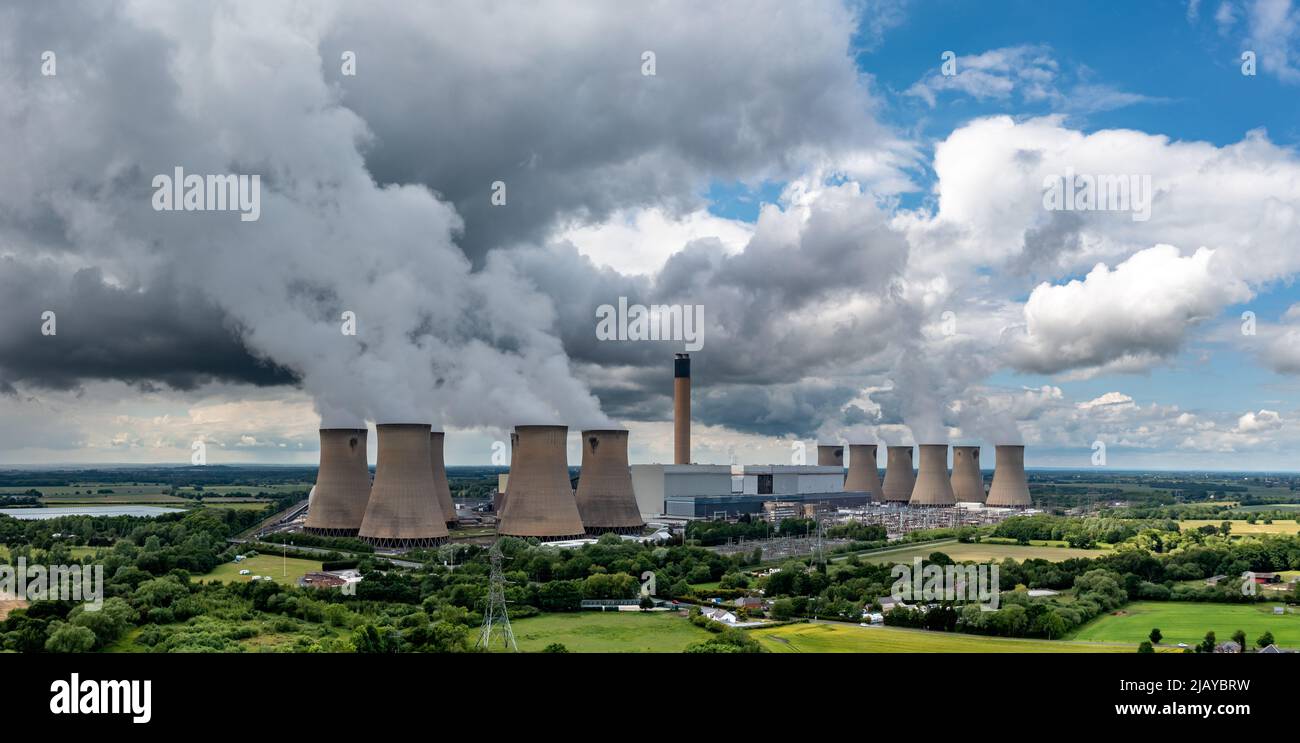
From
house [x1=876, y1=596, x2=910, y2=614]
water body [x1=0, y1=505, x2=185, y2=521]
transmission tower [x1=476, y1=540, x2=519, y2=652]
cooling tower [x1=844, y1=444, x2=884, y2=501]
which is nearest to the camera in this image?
transmission tower [x1=476, y1=540, x2=519, y2=652]

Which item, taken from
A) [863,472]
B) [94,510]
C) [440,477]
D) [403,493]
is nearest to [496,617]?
[403,493]

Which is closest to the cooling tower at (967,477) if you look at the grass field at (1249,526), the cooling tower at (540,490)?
the grass field at (1249,526)

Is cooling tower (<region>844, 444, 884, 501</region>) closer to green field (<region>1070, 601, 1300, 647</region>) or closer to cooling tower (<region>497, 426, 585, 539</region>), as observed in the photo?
cooling tower (<region>497, 426, 585, 539</region>)

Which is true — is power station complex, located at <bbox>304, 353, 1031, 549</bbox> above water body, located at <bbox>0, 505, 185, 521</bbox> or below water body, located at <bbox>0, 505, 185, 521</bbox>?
above

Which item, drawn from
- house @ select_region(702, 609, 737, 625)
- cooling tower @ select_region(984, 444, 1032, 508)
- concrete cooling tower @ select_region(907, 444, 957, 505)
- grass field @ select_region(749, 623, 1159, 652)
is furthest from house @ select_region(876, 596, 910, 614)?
cooling tower @ select_region(984, 444, 1032, 508)

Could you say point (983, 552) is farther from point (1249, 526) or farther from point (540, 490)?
point (1249, 526)
